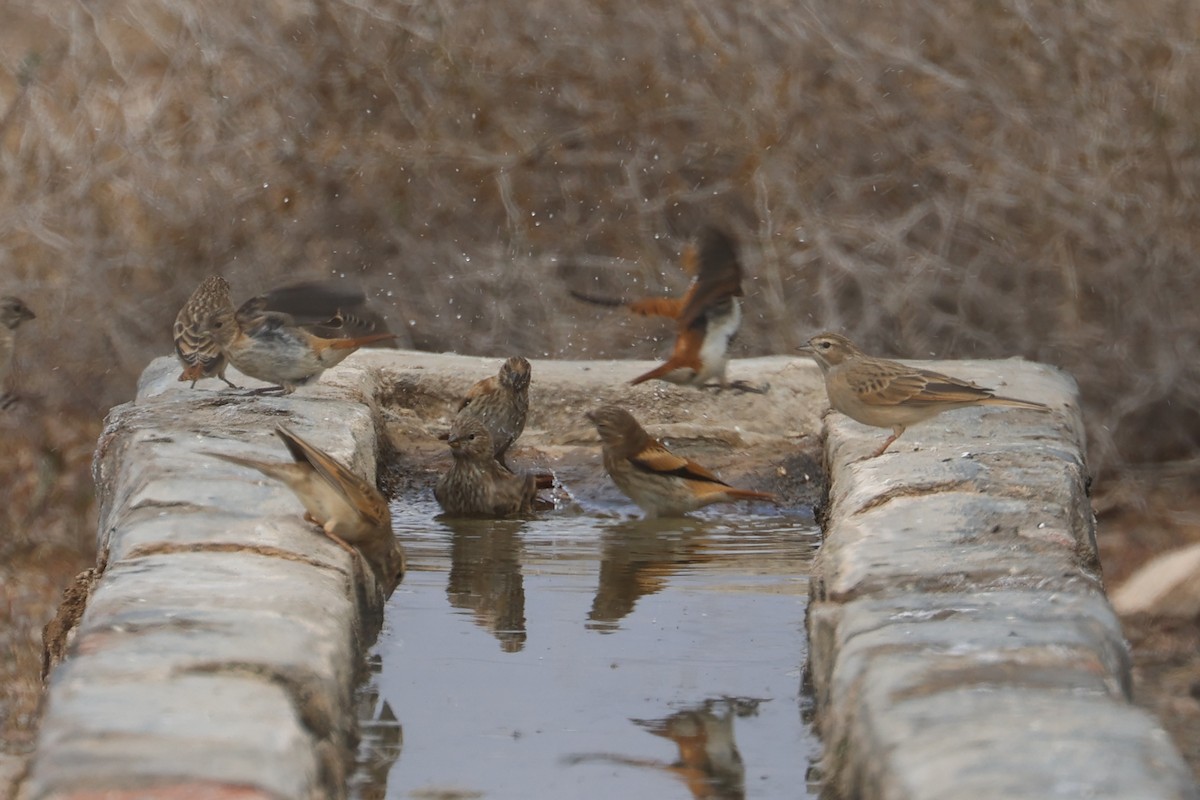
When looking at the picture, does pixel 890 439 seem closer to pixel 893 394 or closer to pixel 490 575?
pixel 893 394

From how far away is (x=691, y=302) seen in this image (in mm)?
6953

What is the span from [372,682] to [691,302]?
9.25 feet

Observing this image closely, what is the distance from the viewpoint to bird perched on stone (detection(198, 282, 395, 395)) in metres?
6.27

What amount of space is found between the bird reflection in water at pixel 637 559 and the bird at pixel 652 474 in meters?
0.09

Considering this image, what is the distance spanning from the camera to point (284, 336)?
20.5ft

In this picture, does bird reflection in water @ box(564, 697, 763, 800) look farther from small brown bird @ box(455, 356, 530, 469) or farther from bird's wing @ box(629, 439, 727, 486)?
small brown bird @ box(455, 356, 530, 469)

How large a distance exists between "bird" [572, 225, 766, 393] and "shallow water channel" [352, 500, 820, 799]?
0.68 m

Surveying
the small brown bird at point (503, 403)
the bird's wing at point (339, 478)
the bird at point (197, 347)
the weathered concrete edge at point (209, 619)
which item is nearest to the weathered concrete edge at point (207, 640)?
the weathered concrete edge at point (209, 619)

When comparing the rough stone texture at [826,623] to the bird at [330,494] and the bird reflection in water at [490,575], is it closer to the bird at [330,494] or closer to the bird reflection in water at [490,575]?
the bird at [330,494]

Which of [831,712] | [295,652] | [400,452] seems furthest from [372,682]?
[400,452]

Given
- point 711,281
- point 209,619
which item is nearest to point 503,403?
point 711,281

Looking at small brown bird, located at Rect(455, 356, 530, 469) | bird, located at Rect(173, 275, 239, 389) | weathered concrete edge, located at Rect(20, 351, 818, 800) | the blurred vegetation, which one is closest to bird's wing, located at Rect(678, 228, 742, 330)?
weathered concrete edge, located at Rect(20, 351, 818, 800)

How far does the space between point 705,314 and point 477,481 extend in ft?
3.74

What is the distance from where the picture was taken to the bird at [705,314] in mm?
6797
